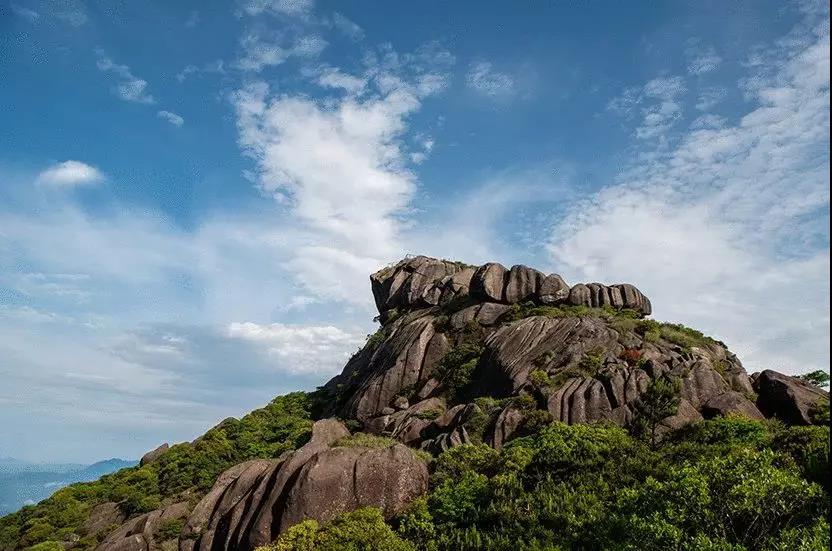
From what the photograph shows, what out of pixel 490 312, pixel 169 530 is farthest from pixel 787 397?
pixel 169 530

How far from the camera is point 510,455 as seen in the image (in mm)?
34812

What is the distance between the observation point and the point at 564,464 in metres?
33.0

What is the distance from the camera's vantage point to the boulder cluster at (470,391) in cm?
3244

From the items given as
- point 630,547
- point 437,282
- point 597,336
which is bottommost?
point 630,547

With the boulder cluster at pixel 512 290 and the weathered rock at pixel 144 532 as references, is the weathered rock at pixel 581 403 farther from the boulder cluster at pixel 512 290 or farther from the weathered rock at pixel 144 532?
the weathered rock at pixel 144 532

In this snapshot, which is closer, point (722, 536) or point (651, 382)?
point (722, 536)

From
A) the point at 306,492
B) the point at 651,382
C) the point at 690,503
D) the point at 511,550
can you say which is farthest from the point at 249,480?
the point at 651,382

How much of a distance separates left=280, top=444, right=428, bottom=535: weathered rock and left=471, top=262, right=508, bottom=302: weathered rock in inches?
1310

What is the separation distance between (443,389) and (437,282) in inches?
968

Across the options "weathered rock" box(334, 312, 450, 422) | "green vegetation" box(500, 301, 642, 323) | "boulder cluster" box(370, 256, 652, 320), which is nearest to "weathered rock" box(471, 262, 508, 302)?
"boulder cluster" box(370, 256, 652, 320)

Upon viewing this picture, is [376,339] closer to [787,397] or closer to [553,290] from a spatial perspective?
[553,290]

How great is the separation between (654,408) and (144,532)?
40021 mm

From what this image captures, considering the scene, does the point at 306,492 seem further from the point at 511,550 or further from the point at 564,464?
the point at 564,464

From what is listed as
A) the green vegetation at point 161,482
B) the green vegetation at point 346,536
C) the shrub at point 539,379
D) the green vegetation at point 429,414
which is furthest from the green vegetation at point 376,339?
the green vegetation at point 346,536
